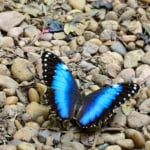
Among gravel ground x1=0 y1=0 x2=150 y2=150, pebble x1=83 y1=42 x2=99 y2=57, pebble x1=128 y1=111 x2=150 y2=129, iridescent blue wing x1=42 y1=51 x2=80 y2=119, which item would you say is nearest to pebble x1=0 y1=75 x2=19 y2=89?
gravel ground x1=0 y1=0 x2=150 y2=150

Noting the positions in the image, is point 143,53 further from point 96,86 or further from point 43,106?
point 43,106

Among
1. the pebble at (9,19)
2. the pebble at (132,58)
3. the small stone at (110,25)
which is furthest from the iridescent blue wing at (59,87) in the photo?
the small stone at (110,25)

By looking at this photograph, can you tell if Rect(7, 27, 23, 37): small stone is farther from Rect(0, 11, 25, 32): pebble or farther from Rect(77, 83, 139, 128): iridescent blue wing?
Rect(77, 83, 139, 128): iridescent blue wing

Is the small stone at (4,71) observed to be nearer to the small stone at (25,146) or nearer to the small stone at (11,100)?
the small stone at (11,100)

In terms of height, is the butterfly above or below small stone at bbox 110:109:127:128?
above

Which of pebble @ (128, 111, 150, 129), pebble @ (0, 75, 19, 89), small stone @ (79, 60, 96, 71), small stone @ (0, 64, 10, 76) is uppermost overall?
small stone @ (0, 64, 10, 76)

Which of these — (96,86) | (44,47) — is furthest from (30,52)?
(96,86)

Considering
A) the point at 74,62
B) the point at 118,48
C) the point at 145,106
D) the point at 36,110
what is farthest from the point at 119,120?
the point at 118,48

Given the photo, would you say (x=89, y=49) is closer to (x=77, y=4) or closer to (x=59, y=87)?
(x=77, y=4)
